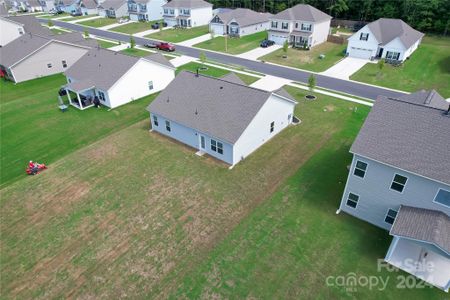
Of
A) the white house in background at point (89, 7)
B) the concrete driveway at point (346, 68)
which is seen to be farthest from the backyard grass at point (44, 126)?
the white house in background at point (89, 7)

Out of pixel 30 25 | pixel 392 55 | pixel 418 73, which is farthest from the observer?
pixel 30 25

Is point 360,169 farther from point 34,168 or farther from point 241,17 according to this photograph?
point 241,17

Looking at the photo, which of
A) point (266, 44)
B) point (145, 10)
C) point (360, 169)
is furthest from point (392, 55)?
point (145, 10)

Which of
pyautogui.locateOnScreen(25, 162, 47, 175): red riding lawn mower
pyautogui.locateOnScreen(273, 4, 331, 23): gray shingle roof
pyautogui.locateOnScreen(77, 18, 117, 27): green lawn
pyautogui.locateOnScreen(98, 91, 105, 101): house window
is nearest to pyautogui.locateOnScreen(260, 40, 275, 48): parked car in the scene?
pyautogui.locateOnScreen(273, 4, 331, 23): gray shingle roof

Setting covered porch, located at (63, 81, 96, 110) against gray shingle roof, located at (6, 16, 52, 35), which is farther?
gray shingle roof, located at (6, 16, 52, 35)

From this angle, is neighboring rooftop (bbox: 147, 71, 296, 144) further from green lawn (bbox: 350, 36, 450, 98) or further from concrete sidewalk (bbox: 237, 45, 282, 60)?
concrete sidewalk (bbox: 237, 45, 282, 60)
